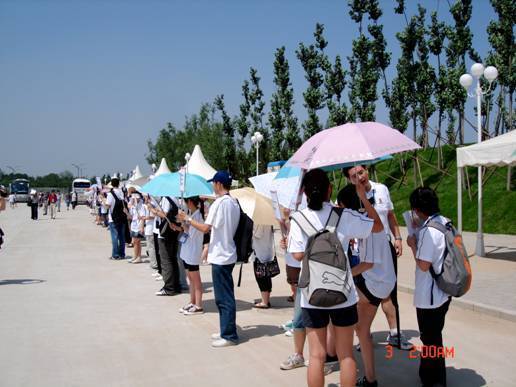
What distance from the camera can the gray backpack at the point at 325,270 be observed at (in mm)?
3645

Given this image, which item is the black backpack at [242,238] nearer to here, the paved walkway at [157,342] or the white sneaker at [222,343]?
the white sneaker at [222,343]

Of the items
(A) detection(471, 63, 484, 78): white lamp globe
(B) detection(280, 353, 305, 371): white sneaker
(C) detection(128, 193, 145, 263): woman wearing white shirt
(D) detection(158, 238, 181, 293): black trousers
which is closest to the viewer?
(B) detection(280, 353, 305, 371): white sneaker

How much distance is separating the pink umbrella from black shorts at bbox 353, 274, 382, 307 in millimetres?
1085

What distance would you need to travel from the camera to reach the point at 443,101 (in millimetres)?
23031

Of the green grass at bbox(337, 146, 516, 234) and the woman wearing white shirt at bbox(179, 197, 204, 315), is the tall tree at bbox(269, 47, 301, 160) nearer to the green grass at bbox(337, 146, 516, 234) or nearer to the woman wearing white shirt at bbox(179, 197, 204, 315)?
the green grass at bbox(337, 146, 516, 234)

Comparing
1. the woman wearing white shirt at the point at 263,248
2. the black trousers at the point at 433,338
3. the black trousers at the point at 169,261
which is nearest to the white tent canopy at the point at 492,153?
the woman wearing white shirt at the point at 263,248

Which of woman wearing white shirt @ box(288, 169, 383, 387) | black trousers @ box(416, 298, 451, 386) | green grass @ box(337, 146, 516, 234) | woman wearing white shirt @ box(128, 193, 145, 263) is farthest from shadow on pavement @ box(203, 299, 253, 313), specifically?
green grass @ box(337, 146, 516, 234)

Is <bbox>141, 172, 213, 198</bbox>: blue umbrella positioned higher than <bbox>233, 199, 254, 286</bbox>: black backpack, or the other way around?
<bbox>141, 172, 213, 198</bbox>: blue umbrella

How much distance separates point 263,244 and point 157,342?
7.64 feet

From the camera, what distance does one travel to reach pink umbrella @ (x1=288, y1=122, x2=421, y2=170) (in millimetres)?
4066

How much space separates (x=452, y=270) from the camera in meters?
4.10

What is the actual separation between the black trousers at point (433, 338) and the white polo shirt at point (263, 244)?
11.6 ft

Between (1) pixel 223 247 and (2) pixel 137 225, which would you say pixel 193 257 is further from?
(2) pixel 137 225

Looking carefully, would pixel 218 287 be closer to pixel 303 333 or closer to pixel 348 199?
pixel 303 333
